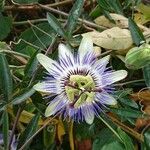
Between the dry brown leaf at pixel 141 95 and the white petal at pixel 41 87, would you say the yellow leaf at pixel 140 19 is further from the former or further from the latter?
the white petal at pixel 41 87

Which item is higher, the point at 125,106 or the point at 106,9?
the point at 106,9

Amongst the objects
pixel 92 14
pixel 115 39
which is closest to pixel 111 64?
pixel 115 39

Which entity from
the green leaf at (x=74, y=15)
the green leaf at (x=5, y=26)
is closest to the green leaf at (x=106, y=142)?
the green leaf at (x=74, y=15)

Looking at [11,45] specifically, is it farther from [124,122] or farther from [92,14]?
[124,122]

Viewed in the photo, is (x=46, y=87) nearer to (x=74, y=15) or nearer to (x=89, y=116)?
(x=89, y=116)

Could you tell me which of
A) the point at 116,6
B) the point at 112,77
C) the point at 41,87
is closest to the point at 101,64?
the point at 112,77
